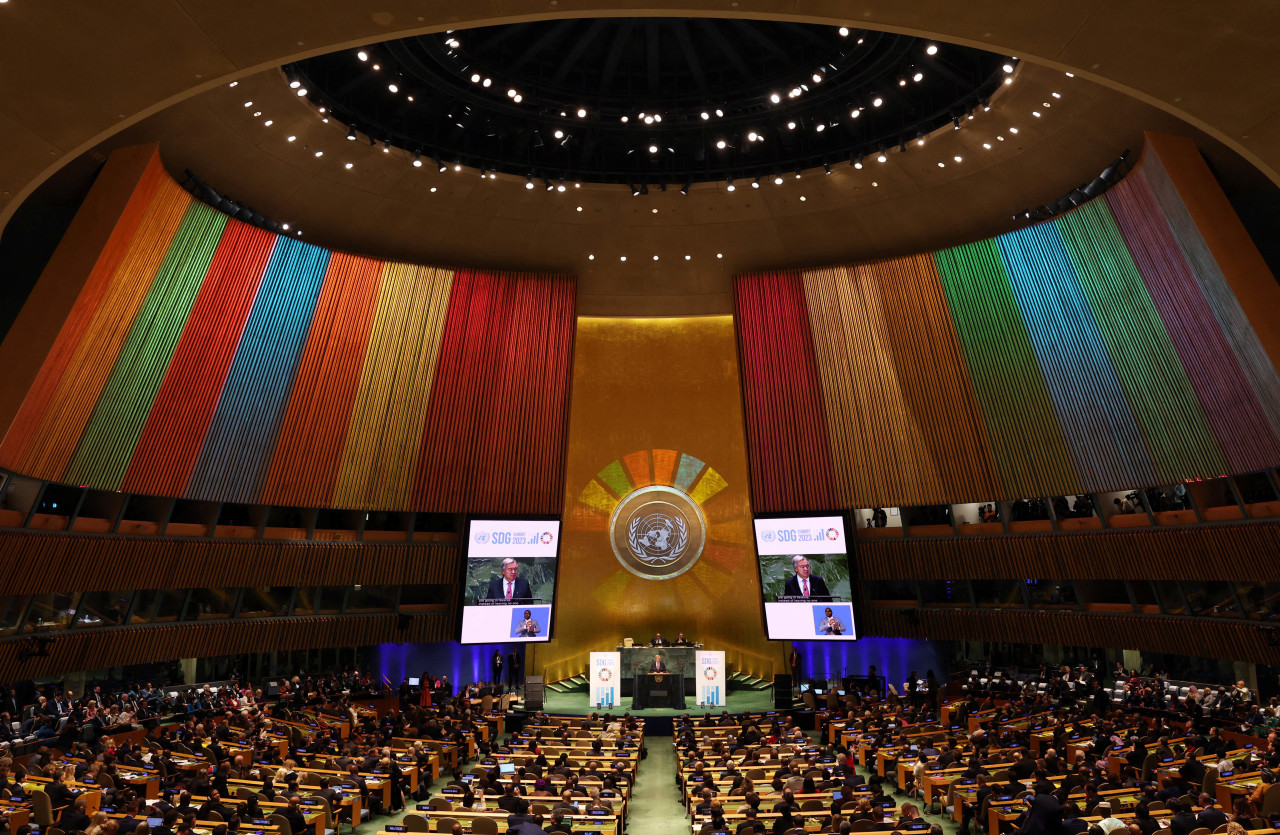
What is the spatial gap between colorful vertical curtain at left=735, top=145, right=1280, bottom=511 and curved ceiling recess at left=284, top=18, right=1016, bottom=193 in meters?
3.51

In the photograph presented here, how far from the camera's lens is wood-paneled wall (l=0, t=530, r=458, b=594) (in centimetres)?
1442

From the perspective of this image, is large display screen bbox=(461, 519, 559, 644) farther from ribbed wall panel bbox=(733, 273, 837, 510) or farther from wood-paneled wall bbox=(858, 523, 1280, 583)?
wood-paneled wall bbox=(858, 523, 1280, 583)

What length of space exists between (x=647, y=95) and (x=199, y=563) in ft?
42.4

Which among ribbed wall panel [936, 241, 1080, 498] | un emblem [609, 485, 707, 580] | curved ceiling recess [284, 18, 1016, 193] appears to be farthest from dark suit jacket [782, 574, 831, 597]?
curved ceiling recess [284, 18, 1016, 193]

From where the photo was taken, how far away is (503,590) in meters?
20.8

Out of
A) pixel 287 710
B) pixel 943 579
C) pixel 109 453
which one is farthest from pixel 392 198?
pixel 943 579

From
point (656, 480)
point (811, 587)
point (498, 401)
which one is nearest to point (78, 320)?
point (498, 401)

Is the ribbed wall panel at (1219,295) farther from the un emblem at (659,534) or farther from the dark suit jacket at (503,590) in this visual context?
the dark suit jacket at (503,590)

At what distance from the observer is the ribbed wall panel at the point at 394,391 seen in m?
19.8

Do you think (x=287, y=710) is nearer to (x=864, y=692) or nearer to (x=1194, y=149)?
(x=864, y=692)

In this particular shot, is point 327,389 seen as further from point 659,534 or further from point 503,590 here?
point 659,534

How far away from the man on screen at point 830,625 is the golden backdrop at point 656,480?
463cm

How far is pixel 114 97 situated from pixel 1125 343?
1629cm

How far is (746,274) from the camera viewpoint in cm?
2238
